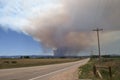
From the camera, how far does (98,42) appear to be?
68.2 metres

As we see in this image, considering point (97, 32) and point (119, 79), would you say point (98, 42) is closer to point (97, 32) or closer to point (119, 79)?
point (97, 32)

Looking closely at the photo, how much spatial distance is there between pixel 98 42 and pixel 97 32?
3014 mm

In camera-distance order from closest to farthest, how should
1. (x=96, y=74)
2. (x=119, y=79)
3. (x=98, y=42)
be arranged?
1. (x=119, y=79)
2. (x=96, y=74)
3. (x=98, y=42)

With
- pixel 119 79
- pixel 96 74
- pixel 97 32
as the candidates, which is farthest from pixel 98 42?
pixel 119 79

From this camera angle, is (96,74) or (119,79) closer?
(119,79)

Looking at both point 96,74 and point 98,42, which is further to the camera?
point 98,42

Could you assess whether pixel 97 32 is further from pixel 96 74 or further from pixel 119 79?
pixel 119 79

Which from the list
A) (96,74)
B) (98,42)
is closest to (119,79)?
(96,74)

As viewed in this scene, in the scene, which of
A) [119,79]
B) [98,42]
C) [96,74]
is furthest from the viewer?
[98,42]

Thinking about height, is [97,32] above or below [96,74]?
above

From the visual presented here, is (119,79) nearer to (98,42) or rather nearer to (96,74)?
(96,74)

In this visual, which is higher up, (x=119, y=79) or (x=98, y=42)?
(x=98, y=42)

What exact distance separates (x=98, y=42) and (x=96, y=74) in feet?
145

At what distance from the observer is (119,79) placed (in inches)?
770
